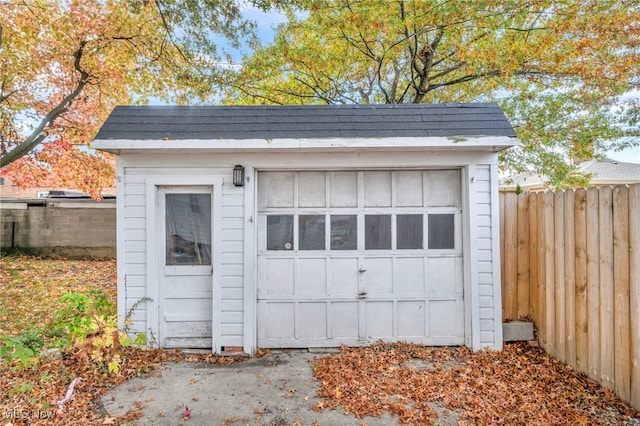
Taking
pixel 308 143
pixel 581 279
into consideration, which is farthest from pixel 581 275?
pixel 308 143

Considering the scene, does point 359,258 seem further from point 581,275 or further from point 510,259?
point 581,275

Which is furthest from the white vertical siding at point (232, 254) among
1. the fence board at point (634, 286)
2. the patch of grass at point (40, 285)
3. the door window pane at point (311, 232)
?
the fence board at point (634, 286)

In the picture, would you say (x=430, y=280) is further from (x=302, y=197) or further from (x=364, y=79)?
(x=364, y=79)

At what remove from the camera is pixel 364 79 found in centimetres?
971

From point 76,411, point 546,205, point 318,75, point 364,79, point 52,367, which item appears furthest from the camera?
point 364,79

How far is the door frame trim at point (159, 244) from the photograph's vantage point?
397 cm

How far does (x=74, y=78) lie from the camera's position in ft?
30.2

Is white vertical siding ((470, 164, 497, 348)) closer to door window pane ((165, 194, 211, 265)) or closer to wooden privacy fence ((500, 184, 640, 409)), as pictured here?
wooden privacy fence ((500, 184, 640, 409))

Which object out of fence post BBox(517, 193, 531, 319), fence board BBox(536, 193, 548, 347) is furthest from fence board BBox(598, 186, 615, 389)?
fence post BBox(517, 193, 531, 319)

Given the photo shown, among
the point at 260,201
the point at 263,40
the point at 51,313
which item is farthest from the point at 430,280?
the point at 263,40

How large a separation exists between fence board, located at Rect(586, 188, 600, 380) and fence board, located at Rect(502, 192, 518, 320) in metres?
1.07

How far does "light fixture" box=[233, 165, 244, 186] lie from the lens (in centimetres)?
395

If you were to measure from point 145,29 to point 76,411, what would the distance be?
8389mm

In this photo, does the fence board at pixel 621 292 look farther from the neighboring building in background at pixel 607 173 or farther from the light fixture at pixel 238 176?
the neighboring building in background at pixel 607 173
